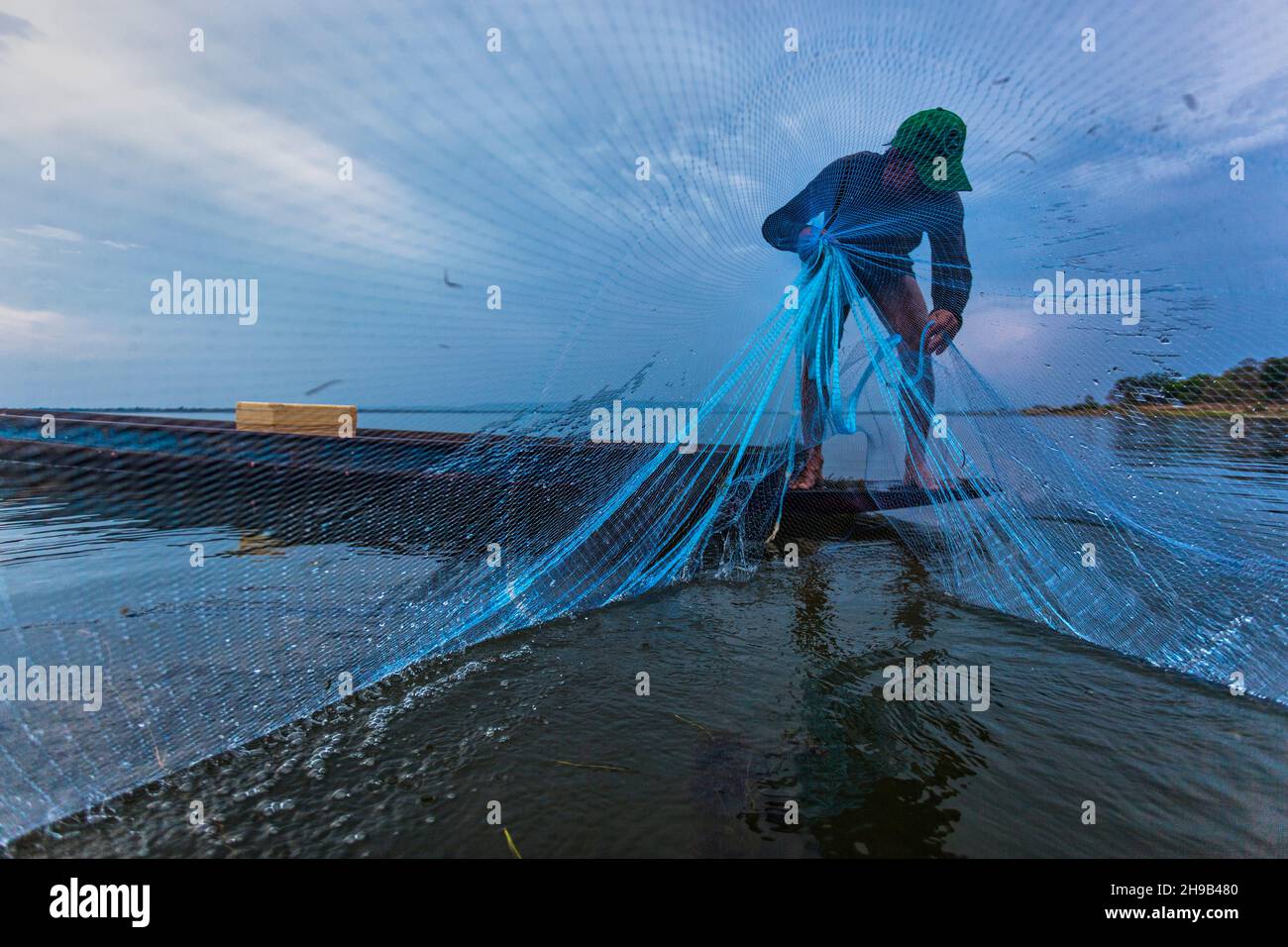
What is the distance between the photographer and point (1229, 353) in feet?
14.7

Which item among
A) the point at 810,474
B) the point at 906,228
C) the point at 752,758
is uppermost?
the point at 906,228

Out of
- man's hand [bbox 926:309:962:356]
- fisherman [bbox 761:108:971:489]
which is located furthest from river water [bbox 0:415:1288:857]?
fisherman [bbox 761:108:971:489]

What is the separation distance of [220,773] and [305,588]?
217 centimetres

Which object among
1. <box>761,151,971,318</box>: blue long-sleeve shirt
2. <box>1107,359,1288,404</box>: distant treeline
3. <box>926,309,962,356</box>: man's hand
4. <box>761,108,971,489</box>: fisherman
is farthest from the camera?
<box>926,309,962,356</box>: man's hand

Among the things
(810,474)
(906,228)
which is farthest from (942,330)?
(810,474)

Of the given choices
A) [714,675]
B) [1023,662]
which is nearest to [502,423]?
[714,675]

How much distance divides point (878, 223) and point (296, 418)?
10.9 metres

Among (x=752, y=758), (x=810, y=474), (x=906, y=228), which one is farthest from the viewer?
(x=810, y=474)

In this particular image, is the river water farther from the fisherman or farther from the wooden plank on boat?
the wooden plank on boat

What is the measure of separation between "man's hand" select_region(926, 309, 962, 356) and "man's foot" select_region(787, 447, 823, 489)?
10.3 ft

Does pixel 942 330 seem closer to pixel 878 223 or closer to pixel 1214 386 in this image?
pixel 878 223

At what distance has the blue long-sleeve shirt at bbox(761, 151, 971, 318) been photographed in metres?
6.12

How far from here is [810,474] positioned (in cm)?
990
